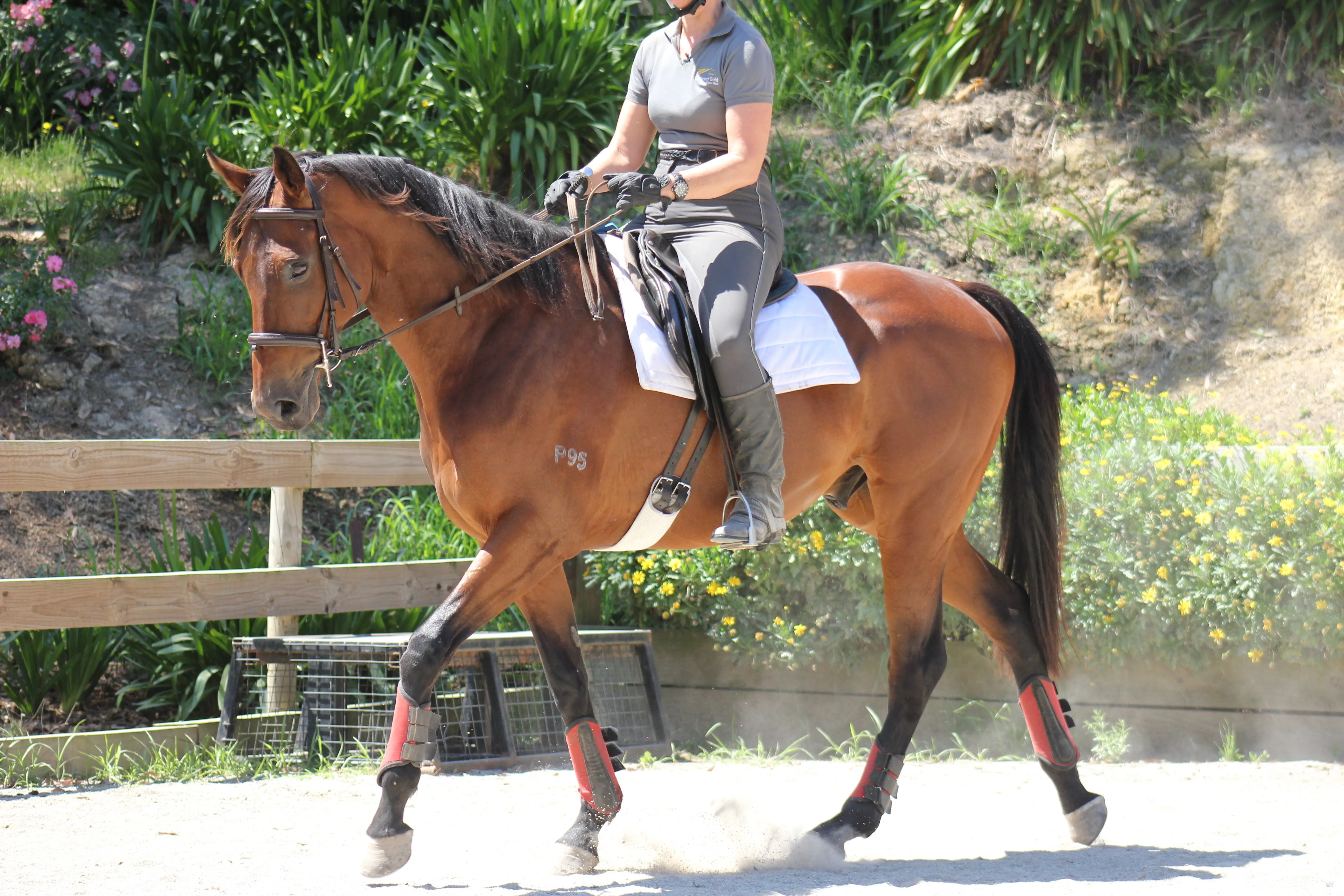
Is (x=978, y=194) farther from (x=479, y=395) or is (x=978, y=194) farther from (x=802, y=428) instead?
(x=479, y=395)

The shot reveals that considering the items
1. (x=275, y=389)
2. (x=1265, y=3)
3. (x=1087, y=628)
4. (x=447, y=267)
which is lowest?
(x=1087, y=628)

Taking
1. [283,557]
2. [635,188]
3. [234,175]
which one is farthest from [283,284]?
[283,557]

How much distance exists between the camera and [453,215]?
356cm

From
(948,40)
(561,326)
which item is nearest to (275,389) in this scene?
(561,326)

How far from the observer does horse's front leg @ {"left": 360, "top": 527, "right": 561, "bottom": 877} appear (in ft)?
10.9

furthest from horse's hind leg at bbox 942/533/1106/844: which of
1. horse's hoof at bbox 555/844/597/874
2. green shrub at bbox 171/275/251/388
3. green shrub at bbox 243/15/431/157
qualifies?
green shrub at bbox 243/15/431/157

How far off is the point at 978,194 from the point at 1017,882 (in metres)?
6.45

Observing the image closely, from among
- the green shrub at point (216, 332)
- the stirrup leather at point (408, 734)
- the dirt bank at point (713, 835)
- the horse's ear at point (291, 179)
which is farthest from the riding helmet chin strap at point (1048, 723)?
the green shrub at point (216, 332)

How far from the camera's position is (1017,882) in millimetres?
3486

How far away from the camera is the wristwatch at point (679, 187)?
11.7ft

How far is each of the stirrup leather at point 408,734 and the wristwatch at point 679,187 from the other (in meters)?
1.64

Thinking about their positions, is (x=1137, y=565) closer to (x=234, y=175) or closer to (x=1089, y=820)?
(x=1089, y=820)

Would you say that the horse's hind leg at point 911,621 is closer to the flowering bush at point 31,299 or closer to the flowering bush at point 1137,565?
the flowering bush at point 1137,565

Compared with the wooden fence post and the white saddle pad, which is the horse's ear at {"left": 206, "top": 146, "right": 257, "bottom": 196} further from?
the wooden fence post
